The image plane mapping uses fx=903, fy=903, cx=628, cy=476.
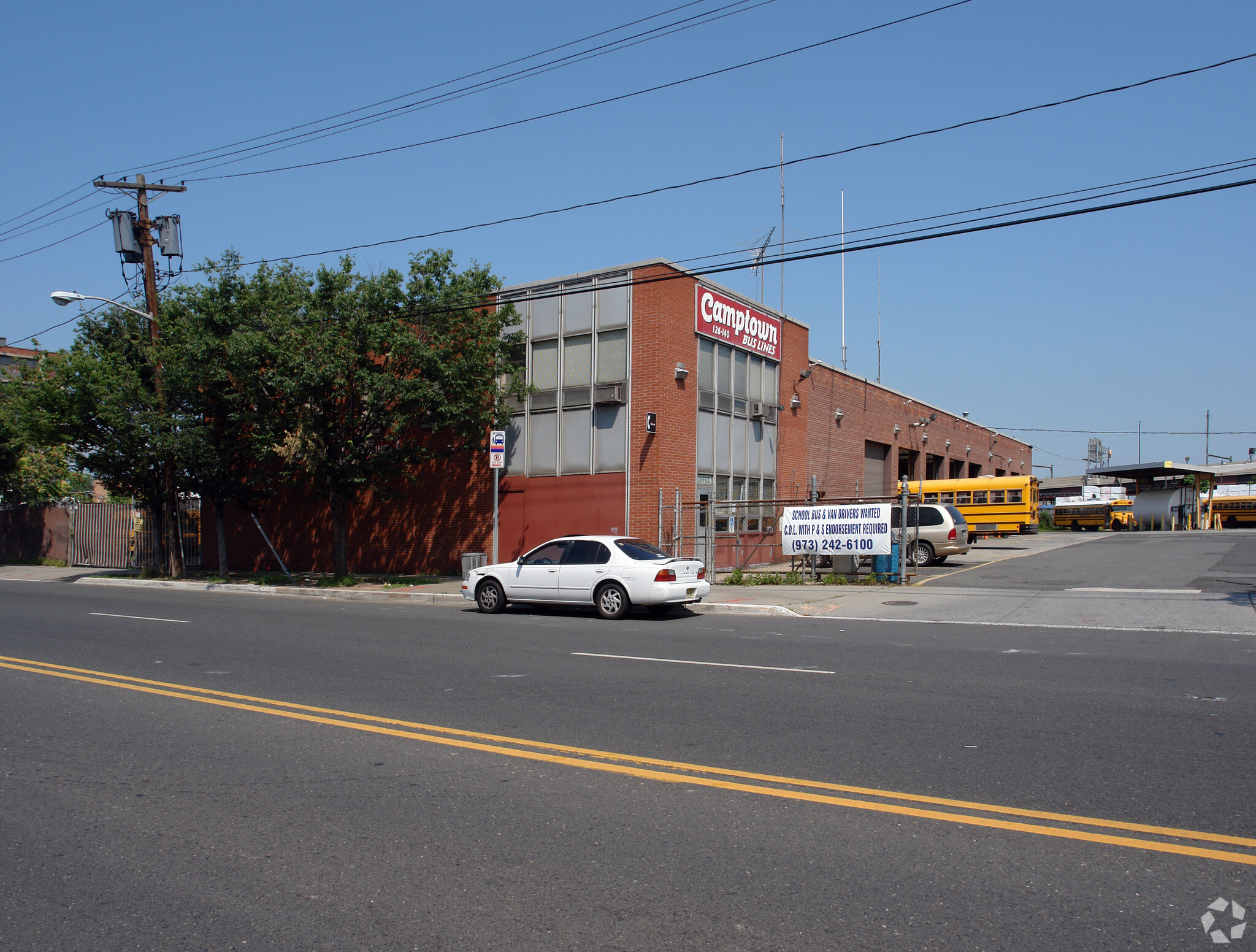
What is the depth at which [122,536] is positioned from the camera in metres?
32.5

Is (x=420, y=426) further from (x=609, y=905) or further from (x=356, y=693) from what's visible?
(x=609, y=905)

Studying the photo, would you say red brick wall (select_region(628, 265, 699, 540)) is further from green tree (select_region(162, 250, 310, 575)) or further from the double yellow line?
the double yellow line

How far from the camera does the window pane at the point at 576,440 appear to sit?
23312 millimetres

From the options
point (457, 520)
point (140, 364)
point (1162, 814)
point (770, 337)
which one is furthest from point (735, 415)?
point (1162, 814)

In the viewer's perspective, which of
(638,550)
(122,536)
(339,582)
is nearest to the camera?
(638,550)

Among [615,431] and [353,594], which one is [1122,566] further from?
[353,594]

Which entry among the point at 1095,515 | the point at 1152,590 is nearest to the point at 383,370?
the point at 1152,590

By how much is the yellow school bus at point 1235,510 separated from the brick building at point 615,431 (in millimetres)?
39137

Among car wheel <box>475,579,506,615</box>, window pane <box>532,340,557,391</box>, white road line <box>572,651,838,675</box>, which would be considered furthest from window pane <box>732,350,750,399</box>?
white road line <box>572,651,838,675</box>

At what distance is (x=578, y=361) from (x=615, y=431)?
2.19 m

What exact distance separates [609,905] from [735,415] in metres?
22.0

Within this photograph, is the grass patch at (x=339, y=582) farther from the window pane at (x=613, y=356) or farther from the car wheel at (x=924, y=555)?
the car wheel at (x=924, y=555)
